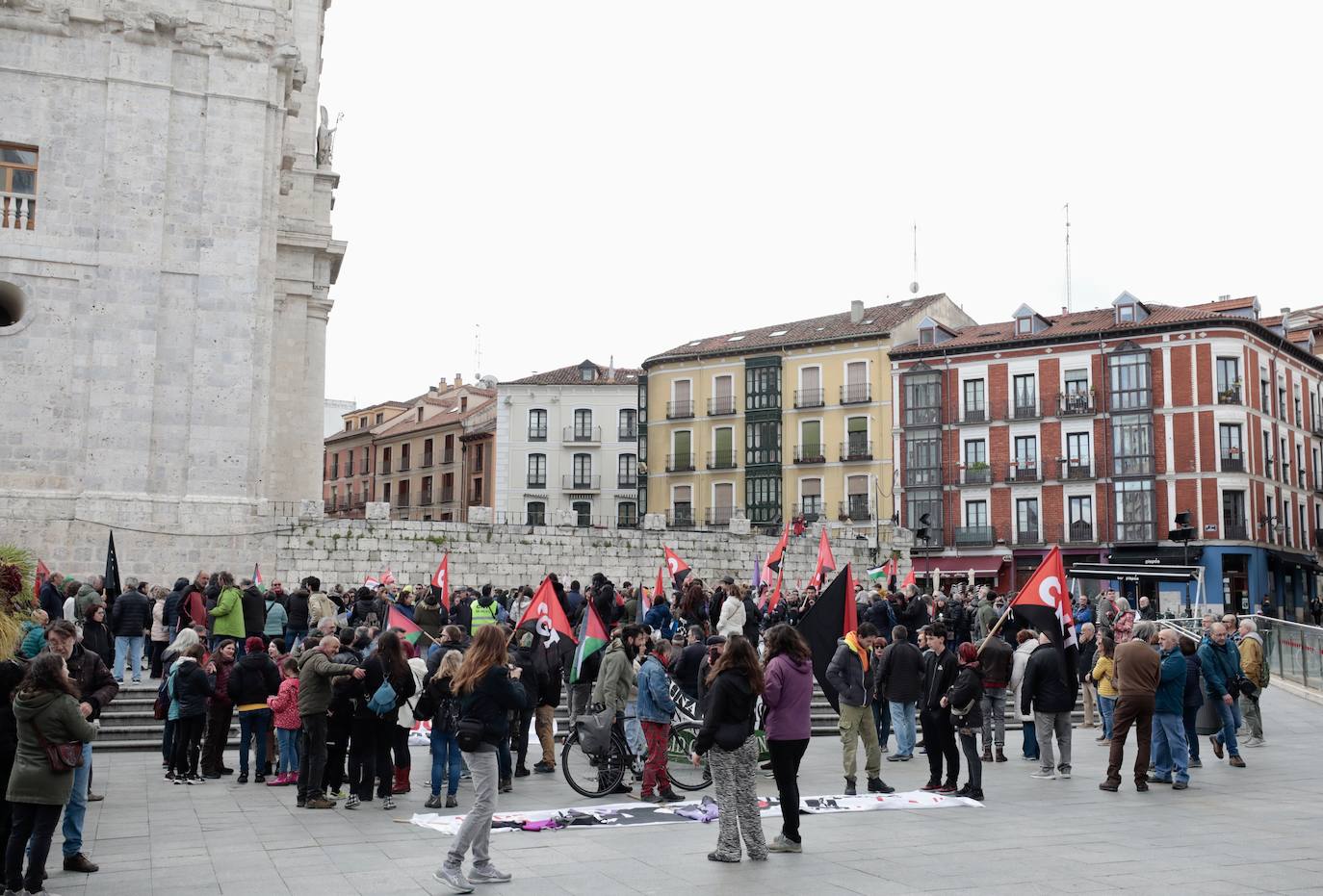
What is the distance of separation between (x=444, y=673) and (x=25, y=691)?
355 centimetres

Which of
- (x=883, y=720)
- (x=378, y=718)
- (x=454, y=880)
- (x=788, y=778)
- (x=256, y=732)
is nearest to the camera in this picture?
(x=454, y=880)

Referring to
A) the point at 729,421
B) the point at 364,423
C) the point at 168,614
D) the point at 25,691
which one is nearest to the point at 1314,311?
the point at 729,421

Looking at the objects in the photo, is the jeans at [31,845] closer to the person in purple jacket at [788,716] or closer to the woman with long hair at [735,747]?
the woman with long hair at [735,747]

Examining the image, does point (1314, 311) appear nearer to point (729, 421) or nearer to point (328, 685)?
point (729, 421)

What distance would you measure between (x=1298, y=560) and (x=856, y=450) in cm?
1791

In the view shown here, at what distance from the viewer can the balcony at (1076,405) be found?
47844 mm

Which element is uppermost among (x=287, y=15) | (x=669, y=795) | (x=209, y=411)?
(x=287, y=15)

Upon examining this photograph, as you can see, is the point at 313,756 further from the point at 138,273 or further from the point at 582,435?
the point at 582,435

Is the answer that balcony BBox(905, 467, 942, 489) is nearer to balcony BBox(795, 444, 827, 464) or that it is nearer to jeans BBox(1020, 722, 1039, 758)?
balcony BBox(795, 444, 827, 464)

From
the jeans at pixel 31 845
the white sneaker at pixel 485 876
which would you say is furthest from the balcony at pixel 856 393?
the jeans at pixel 31 845

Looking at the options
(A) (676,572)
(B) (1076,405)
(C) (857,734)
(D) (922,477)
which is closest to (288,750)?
(C) (857,734)

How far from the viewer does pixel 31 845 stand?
762 centimetres

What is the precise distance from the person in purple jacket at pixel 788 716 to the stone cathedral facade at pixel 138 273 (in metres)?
17.7

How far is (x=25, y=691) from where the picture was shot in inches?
305
